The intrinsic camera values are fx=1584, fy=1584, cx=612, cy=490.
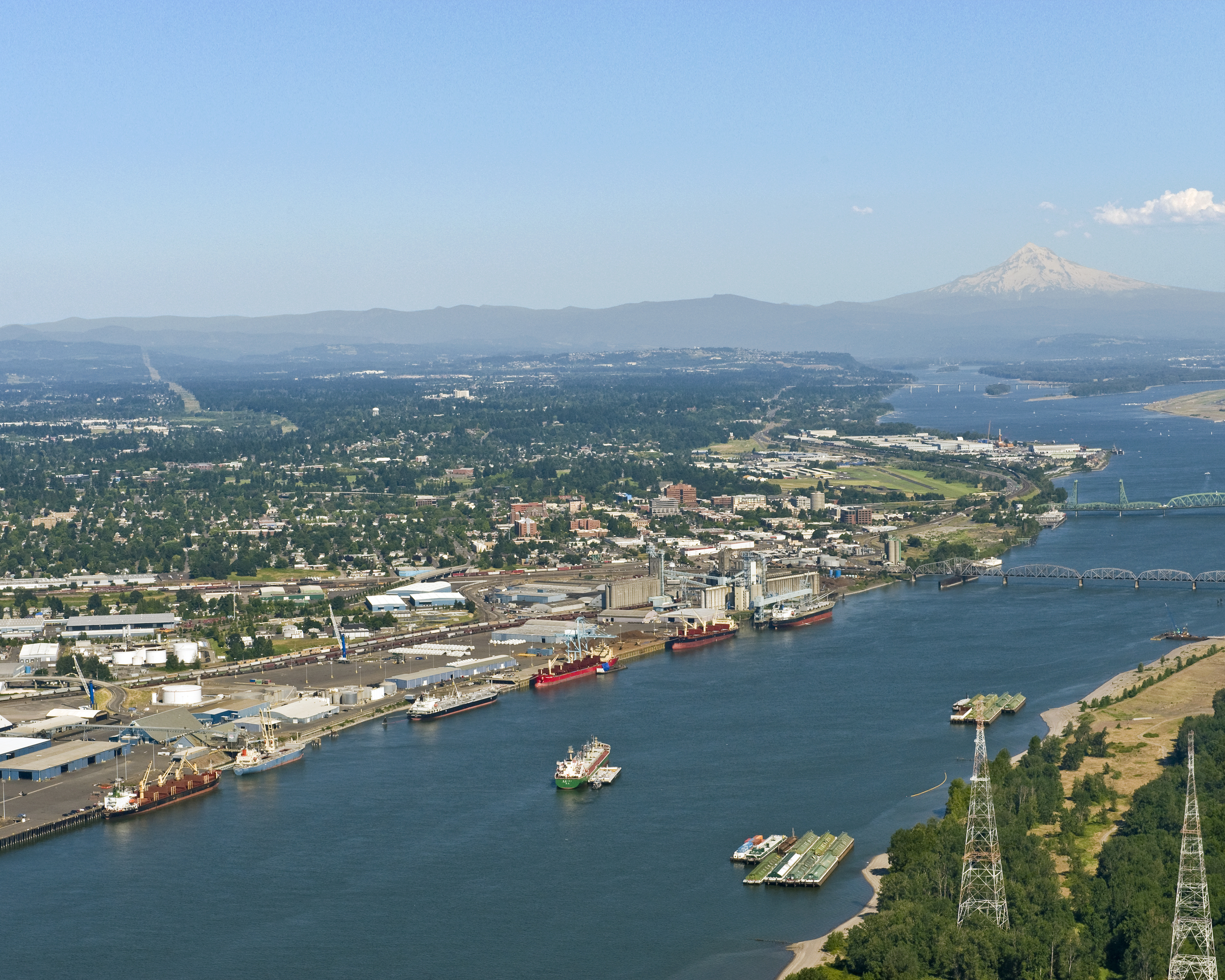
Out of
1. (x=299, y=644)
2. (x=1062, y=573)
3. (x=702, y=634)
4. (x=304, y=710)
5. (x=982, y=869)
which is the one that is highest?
(x=982, y=869)

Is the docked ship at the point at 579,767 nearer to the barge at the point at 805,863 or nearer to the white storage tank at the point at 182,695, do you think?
the barge at the point at 805,863

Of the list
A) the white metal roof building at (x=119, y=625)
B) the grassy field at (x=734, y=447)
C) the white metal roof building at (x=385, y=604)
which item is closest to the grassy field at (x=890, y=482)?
the grassy field at (x=734, y=447)

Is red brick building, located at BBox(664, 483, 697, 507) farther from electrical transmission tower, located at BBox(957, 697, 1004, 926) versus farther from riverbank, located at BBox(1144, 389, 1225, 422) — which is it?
riverbank, located at BBox(1144, 389, 1225, 422)

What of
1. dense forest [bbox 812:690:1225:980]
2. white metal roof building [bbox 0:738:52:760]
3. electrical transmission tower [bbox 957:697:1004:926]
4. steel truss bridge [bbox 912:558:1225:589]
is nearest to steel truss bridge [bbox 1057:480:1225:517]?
steel truss bridge [bbox 912:558:1225:589]

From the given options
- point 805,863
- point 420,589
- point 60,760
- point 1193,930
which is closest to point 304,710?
point 60,760

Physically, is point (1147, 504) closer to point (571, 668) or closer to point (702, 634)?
point (702, 634)

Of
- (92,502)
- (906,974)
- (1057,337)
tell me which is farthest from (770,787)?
(1057,337)
